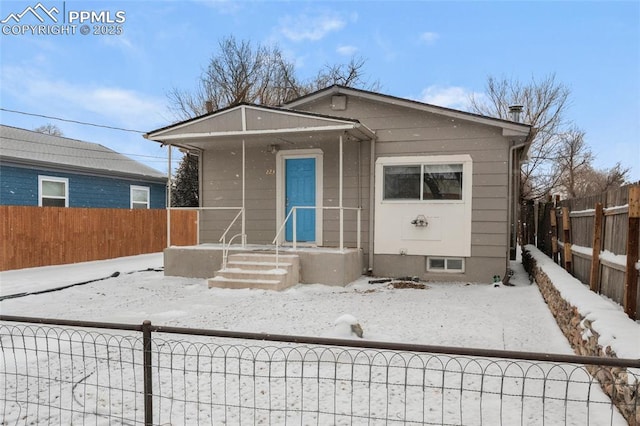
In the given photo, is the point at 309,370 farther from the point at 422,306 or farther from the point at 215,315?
the point at 422,306

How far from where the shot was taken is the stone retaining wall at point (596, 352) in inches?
100

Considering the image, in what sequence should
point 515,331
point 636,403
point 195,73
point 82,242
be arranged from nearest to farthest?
point 636,403 → point 515,331 → point 82,242 → point 195,73

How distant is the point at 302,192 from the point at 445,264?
3.52m

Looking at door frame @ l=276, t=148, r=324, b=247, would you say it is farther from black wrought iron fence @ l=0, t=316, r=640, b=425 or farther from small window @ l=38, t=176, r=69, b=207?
small window @ l=38, t=176, r=69, b=207

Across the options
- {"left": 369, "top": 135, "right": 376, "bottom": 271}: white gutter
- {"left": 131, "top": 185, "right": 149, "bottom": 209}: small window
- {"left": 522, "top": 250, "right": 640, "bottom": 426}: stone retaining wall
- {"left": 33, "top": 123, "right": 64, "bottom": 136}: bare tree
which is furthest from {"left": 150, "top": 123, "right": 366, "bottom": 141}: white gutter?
{"left": 33, "top": 123, "right": 64, "bottom": 136}: bare tree

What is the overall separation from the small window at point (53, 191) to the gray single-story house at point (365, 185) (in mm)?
7069

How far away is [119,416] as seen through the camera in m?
3.03

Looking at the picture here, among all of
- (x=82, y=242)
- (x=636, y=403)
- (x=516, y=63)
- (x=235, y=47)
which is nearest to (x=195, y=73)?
(x=235, y=47)

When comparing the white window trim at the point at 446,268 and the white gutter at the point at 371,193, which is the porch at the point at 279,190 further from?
the white window trim at the point at 446,268

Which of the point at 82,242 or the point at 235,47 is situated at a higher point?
the point at 235,47

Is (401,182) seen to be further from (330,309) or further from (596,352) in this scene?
(596,352)

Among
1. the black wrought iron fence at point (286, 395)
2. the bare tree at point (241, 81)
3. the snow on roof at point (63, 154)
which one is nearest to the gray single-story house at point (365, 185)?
the black wrought iron fence at point (286, 395)

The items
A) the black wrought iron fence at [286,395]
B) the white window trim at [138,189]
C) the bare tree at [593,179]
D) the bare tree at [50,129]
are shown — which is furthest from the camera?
the bare tree at [50,129]

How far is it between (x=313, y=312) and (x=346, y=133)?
13.0 feet
